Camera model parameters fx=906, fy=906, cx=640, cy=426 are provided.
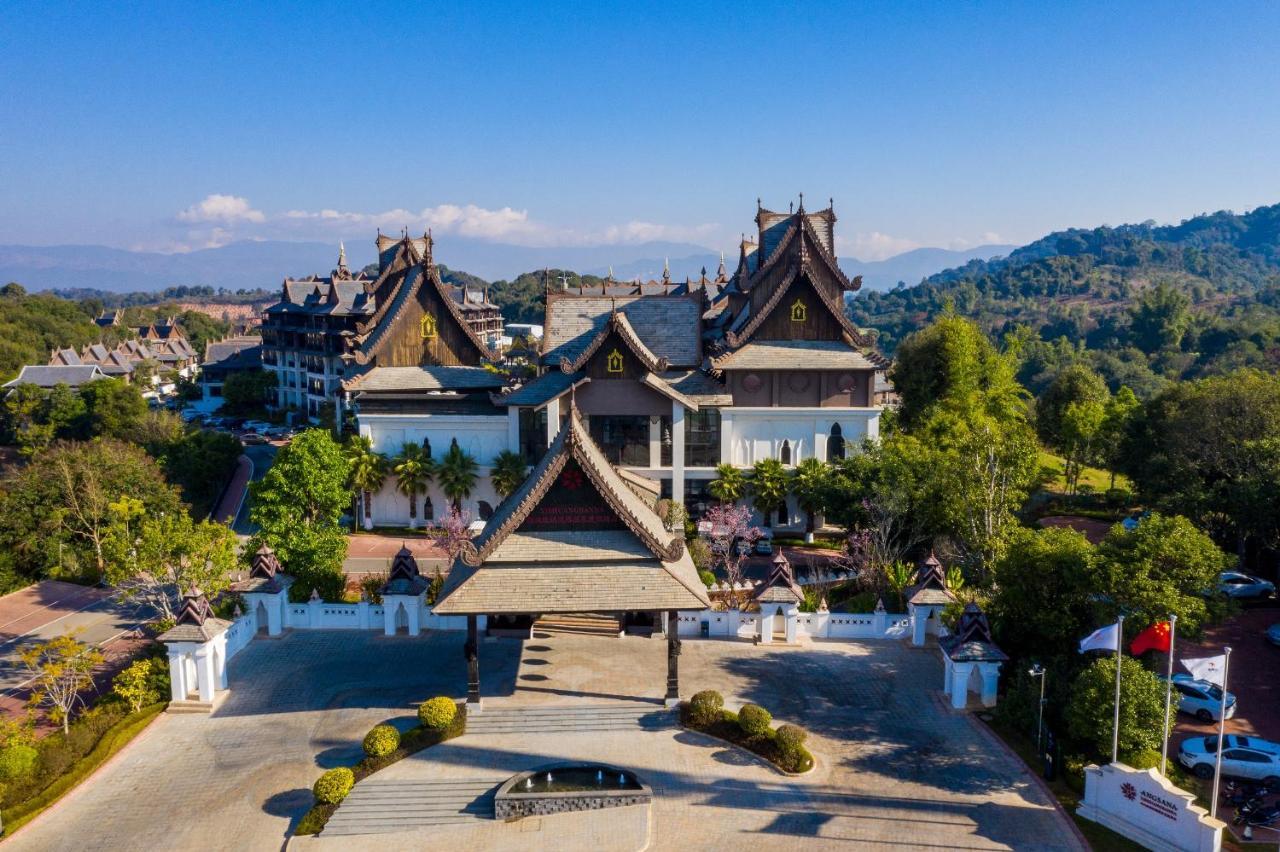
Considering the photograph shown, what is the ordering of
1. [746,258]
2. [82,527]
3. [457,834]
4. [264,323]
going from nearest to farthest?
1. [457,834]
2. [82,527]
3. [746,258]
4. [264,323]

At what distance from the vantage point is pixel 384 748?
22.0 metres

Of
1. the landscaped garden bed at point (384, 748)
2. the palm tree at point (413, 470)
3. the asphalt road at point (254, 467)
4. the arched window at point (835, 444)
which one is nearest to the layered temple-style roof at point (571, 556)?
the landscaped garden bed at point (384, 748)

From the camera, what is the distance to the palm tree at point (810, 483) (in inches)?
1548

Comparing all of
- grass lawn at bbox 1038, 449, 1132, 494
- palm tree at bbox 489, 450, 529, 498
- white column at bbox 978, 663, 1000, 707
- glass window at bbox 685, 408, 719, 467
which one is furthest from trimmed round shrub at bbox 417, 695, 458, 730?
Answer: grass lawn at bbox 1038, 449, 1132, 494

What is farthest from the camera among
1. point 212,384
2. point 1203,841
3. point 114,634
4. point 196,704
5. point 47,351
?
point 47,351

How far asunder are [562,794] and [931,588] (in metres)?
15.1

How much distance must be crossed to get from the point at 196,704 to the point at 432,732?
764 centimetres

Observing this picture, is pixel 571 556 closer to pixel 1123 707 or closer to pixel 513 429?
pixel 1123 707

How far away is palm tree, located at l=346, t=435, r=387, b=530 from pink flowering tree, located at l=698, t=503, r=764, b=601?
51.7 feet

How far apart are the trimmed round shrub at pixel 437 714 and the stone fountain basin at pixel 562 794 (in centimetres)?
287

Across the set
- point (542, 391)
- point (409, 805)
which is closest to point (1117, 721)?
point (409, 805)

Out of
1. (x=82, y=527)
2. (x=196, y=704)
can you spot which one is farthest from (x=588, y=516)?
(x=82, y=527)

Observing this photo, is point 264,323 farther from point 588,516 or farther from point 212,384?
point 588,516

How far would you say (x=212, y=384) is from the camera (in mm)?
95438
